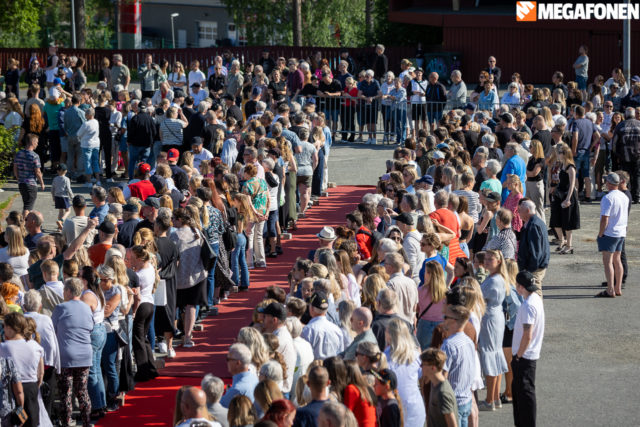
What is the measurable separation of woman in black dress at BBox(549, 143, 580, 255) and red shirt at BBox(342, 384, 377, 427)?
9.46 meters

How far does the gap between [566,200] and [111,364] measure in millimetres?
8712

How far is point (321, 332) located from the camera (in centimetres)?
938

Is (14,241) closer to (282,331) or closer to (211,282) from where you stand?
(211,282)

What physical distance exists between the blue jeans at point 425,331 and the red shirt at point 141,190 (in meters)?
5.81

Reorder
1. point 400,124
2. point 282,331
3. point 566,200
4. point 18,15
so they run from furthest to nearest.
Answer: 1. point 18,15
2. point 400,124
3. point 566,200
4. point 282,331

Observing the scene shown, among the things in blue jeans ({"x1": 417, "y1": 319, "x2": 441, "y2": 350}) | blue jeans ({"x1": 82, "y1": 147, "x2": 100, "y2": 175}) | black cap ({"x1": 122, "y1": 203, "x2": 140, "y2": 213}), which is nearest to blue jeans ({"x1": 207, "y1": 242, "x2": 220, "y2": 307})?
black cap ({"x1": 122, "y1": 203, "x2": 140, "y2": 213})

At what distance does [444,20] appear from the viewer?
124 feet

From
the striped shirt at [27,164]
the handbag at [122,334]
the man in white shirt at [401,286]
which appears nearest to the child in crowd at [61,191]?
the striped shirt at [27,164]

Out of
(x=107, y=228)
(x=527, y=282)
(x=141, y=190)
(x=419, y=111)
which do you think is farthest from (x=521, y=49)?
(x=527, y=282)

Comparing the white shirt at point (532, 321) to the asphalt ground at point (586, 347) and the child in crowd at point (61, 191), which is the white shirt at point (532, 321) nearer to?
the asphalt ground at point (586, 347)

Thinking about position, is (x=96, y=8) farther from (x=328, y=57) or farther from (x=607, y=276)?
(x=607, y=276)

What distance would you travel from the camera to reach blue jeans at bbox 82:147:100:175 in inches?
846

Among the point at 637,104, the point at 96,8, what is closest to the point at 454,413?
the point at 637,104

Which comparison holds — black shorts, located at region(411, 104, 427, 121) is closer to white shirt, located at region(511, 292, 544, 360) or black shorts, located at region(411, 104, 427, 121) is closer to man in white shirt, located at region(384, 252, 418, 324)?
man in white shirt, located at region(384, 252, 418, 324)
